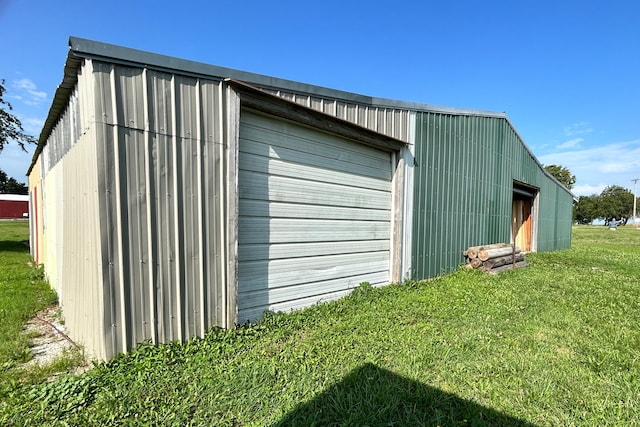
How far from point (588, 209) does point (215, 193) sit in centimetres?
8325

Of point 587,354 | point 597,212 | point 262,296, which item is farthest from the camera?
point 597,212

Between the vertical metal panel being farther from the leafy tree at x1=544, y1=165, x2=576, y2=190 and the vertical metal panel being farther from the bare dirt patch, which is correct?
the leafy tree at x1=544, y1=165, x2=576, y2=190

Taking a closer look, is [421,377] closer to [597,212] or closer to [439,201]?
[439,201]

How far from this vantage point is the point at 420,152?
5891mm

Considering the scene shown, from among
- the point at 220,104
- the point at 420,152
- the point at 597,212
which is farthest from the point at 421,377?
the point at 597,212

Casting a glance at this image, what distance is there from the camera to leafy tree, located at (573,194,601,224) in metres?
64.1

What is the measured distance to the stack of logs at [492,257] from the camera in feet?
22.2

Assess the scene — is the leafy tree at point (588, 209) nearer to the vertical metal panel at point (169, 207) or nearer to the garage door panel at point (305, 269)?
the garage door panel at point (305, 269)

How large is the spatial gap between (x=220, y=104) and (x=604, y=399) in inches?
158

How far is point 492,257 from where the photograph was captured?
685 cm

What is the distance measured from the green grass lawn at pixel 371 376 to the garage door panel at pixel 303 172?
5.72 ft

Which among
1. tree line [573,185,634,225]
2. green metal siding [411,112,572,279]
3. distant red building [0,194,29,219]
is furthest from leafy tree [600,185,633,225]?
distant red building [0,194,29,219]

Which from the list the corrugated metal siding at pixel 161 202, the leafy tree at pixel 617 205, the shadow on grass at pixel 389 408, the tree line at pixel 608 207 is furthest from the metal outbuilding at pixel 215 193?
the leafy tree at pixel 617 205

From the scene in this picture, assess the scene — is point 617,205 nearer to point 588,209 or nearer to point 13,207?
point 588,209
